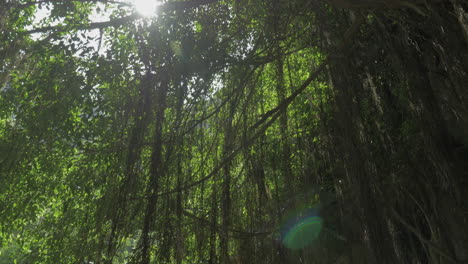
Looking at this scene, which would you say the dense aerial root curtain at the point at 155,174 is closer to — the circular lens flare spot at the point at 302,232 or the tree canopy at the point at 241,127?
the tree canopy at the point at 241,127

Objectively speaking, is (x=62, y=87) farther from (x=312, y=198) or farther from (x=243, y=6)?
(x=312, y=198)

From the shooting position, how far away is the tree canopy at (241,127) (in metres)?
1.86

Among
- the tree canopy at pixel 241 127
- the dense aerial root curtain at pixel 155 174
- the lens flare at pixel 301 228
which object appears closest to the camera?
the dense aerial root curtain at pixel 155 174

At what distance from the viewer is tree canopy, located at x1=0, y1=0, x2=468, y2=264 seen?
1.86 m

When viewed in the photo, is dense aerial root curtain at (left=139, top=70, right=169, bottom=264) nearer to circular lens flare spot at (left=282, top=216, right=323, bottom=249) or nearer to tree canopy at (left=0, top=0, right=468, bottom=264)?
tree canopy at (left=0, top=0, right=468, bottom=264)

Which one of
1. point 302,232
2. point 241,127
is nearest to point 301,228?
point 302,232

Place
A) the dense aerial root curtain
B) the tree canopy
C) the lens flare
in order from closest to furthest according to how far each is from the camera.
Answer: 1. the dense aerial root curtain
2. the tree canopy
3. the lens flare

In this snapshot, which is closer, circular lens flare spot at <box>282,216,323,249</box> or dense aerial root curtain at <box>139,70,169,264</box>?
dense aerial root curtain at <box>139,70,169,264</box>

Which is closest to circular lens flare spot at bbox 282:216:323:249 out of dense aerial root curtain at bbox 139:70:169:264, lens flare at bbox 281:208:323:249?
lens flare at bbox 281:208:323:249

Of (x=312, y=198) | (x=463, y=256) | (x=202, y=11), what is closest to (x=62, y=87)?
(x=202, y=11)

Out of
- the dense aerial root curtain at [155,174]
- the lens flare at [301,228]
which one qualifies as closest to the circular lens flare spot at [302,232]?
the lens flare at [301,228]

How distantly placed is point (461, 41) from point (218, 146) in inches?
68.8

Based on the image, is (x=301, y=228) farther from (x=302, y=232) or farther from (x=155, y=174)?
(x=155, y=174)

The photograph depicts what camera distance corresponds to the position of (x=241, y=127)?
242 centimetres
